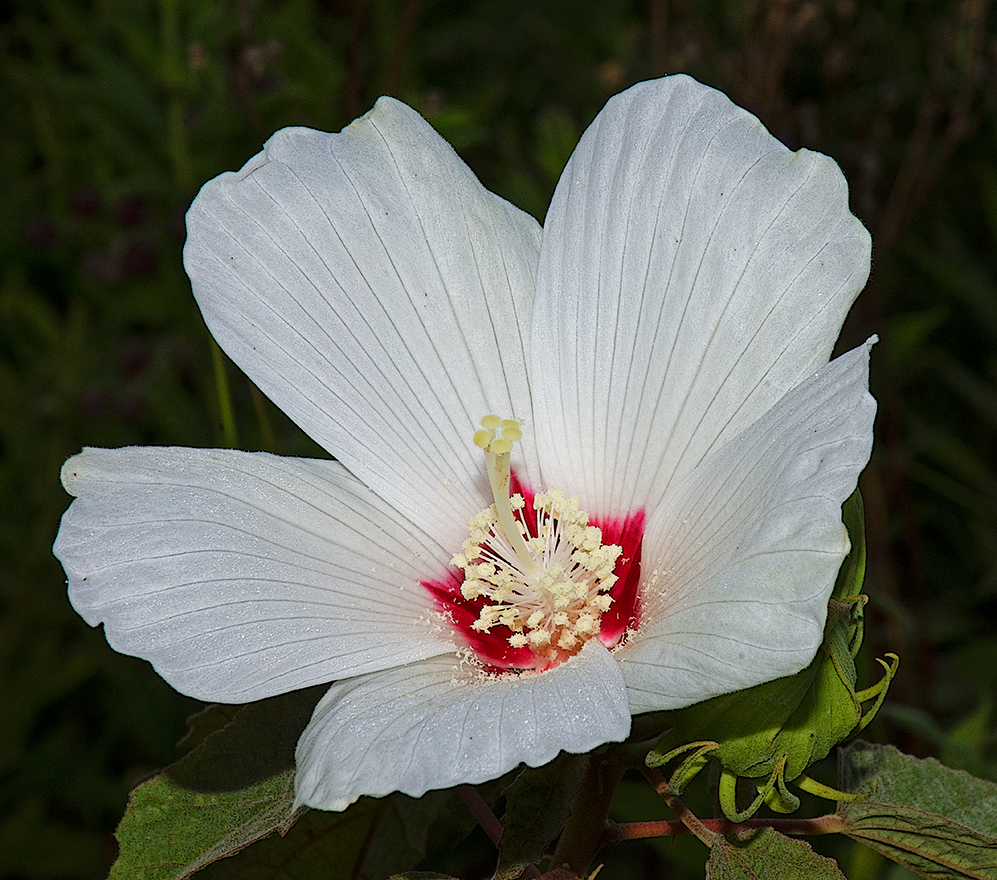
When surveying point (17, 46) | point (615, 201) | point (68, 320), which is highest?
point (615, 201)

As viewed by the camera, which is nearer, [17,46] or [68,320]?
[68,320]

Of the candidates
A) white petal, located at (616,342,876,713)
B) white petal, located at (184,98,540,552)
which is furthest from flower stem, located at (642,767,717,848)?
white petal, located at (184,98,540,552)

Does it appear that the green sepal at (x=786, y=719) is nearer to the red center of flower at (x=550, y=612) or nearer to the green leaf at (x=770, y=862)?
the green leaf at (x=770, y=862)

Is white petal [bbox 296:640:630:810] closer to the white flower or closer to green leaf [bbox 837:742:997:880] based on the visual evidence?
the white flower

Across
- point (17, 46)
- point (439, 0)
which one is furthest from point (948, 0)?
point (17, 46)

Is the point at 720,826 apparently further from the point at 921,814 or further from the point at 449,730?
the point at 449,730

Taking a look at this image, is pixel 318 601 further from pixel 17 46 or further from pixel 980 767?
pixel 17 46

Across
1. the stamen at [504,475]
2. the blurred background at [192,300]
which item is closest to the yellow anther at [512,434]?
the stamen at [504,475]
